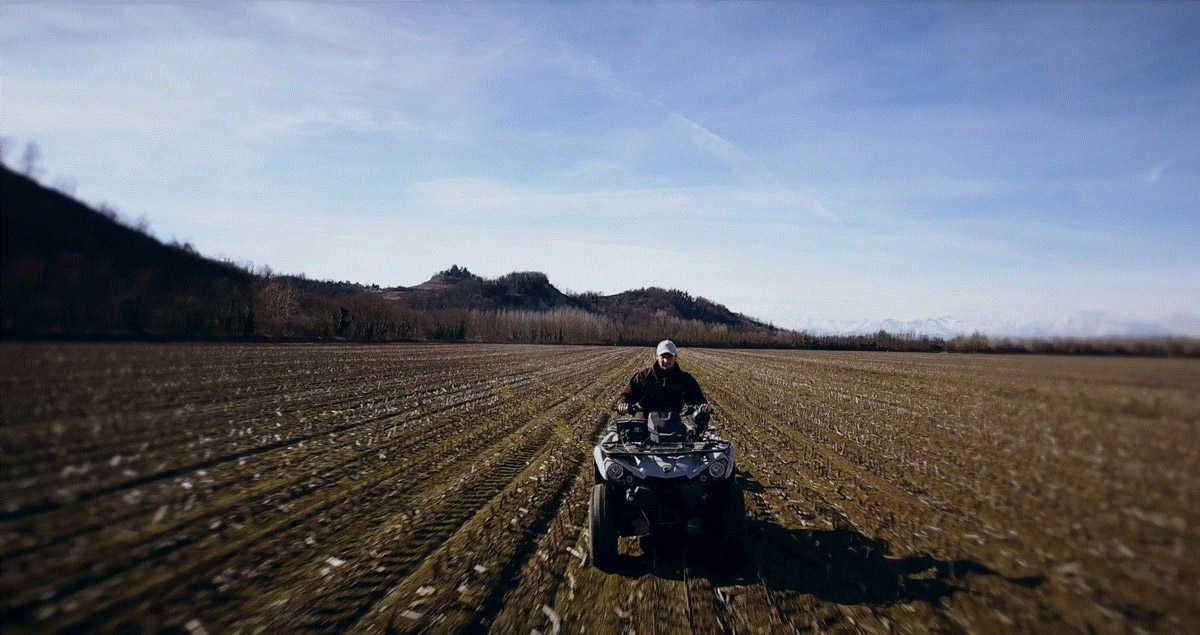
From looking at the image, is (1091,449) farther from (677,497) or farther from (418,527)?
(418,527)

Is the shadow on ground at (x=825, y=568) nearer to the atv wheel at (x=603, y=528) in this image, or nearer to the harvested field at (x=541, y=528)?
the harvested field at (x=541, y=528)

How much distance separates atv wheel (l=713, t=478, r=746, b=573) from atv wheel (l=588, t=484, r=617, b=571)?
1.19m

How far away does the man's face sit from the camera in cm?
714

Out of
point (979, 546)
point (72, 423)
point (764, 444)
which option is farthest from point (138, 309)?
point (764, 444)

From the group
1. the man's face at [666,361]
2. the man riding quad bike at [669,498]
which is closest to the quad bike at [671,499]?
the man riding quad bike at [669,498]

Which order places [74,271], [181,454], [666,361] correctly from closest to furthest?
1. [74,271]
2. [181,454]
3. [666,361]

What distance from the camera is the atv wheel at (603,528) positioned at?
581cm

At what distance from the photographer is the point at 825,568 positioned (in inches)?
239

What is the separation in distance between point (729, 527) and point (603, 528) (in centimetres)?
142

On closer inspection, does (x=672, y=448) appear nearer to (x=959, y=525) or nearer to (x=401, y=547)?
(x=401, y=547)

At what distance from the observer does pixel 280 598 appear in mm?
5070

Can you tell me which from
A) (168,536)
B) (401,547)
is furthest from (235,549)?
(401,547)

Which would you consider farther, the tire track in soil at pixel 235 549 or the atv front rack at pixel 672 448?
the atv front rack at pixel 672 448

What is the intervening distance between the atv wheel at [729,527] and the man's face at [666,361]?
1788mm
